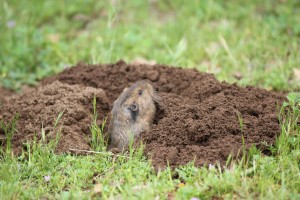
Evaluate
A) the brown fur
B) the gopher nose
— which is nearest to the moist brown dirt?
the brown fur

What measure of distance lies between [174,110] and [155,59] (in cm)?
249

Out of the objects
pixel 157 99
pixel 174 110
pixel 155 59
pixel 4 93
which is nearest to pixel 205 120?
pixel 174 110

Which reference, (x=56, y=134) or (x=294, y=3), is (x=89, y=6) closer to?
(x=294, y=3)

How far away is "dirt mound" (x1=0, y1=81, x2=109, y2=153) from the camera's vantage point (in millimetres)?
4855

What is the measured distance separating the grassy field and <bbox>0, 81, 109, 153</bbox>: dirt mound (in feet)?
1.01

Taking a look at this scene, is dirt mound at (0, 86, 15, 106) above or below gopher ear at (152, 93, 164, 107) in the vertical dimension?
below

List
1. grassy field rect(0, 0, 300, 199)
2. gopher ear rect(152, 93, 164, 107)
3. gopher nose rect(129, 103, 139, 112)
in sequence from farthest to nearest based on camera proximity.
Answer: gopher ear rect(152, 93, 164, 107) → gopher nose rect(129, 103, 139, 112) → grassy field rect(0, 0, 300, 199)

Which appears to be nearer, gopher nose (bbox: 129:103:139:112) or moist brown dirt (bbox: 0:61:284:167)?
moist brown dirt (bbox: 0:61:284:167)

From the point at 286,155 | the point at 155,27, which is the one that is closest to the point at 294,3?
the point at 155,27

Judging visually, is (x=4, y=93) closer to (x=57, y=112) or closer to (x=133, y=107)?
(x=57, y=112)

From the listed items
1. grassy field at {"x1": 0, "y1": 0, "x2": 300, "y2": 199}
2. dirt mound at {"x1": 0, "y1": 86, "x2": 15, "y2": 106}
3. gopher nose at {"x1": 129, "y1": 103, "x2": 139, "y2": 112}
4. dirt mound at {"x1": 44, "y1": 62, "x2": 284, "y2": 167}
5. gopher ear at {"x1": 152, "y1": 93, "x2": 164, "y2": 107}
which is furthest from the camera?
dirt mound at {"x1": 0, "y1": 86, "x2": 15, "y2": 106}

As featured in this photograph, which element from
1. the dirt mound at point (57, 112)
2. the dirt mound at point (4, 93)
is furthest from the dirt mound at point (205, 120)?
the dirt mound at point (4, 93)

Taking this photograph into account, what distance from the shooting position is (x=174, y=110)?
16.0ft

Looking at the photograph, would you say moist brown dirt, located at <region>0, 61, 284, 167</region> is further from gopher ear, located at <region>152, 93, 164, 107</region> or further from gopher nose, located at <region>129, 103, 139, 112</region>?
gopher nose, located at <region>129, 103, 139, 112</region>
